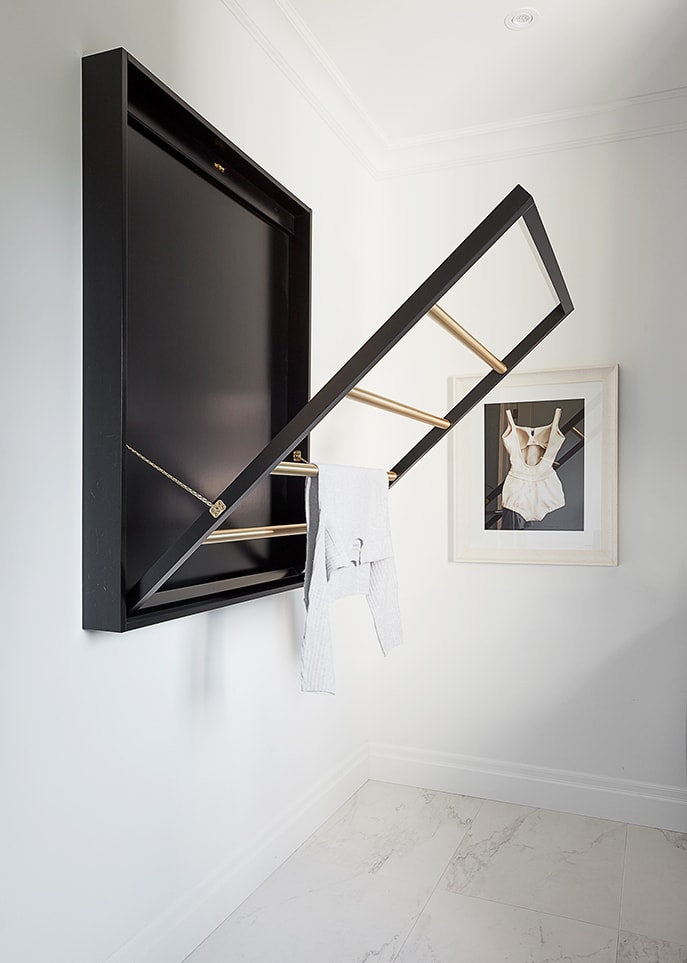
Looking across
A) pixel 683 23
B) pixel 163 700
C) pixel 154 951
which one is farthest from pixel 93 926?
pixel 683 23

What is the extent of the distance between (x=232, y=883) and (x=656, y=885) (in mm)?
1112

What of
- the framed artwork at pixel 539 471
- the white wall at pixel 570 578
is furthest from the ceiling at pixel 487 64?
the framed artwork at pixel 539 471

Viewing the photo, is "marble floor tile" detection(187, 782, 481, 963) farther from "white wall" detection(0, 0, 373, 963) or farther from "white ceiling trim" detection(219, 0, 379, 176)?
"white ceiling trim" detection(219, 0, 379, 176)

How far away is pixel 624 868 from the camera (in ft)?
7.18

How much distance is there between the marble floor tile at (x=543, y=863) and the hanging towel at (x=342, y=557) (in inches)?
27.5

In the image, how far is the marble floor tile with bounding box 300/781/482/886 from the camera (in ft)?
7.15

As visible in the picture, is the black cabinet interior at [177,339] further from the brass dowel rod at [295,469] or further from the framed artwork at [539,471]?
the framed artwork at [539,471]

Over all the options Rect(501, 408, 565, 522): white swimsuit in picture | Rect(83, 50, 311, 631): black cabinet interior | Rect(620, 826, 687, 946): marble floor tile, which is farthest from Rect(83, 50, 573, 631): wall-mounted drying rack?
Rect(620, 826, 687, 946): marble floor tile

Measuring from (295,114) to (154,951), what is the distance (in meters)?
2.15

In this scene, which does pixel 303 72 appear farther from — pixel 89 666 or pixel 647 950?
pixel 647 950

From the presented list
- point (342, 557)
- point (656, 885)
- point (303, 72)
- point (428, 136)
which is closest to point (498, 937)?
point (656, 885)

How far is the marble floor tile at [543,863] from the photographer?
2000mm

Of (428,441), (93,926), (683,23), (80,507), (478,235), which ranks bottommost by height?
(93,926)

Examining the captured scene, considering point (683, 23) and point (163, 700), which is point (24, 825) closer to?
point (163, 700)
